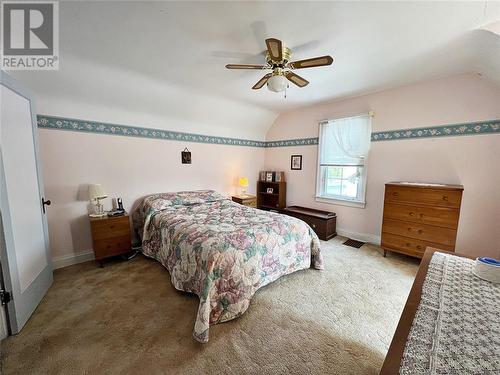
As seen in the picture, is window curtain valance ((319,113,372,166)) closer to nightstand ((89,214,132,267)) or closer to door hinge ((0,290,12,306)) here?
nightstand ((89,214,132,267))

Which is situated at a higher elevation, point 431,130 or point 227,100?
point 227,100

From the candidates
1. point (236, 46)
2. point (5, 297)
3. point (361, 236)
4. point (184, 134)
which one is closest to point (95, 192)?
point (5, 297)

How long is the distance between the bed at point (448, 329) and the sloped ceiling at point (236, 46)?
76.5 inches

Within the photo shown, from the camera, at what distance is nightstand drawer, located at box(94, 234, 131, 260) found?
8.77 ft

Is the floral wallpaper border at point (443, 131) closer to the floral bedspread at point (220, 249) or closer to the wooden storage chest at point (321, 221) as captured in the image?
the wooden storage chest at point (321, 221)

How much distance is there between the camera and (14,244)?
1.73 meters

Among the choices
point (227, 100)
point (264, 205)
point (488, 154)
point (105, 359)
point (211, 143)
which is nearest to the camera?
point (105, 359)

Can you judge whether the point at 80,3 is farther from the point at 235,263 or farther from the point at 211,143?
the point at 211,143

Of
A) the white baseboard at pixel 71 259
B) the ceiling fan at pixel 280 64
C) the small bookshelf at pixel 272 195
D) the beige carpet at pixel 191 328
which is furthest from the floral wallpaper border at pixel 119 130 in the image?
the ceiling fan at pixel 280 64

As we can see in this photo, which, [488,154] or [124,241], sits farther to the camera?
[124,241]

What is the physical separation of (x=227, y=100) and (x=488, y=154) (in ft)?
12.2

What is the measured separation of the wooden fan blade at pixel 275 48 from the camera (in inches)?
62.8

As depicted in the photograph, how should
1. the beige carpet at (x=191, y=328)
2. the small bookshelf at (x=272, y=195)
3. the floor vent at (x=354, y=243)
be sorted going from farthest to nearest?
the small bookshelf at (x=272, y=195), the floor vent at (x=354, y=243), the beige carpet at (x=191, y=328)

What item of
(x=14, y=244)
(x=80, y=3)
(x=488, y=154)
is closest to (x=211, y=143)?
(x=80, y=3)
